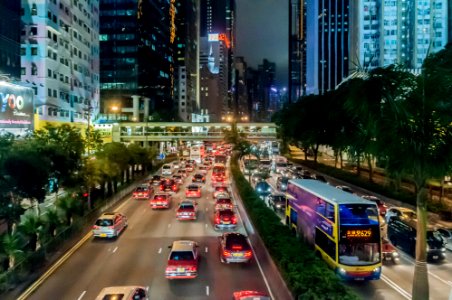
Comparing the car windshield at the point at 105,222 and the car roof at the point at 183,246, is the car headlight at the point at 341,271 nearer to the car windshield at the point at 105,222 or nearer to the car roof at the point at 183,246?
the car roof at the point at 183,246

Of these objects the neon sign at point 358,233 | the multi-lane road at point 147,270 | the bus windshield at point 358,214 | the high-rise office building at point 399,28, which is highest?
the high-rise office building at point 399,28

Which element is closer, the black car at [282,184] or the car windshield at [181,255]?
the car windshield at [181,255]

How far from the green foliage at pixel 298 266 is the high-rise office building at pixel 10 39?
37.8 meters

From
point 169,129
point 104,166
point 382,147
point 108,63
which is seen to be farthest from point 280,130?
point 382,147

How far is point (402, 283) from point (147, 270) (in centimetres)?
1155

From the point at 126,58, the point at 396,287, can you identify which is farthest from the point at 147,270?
the point at 126,58

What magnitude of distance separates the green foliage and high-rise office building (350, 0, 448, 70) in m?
109

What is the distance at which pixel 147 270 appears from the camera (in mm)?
20672

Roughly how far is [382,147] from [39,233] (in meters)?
18.3

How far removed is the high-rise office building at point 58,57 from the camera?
211 ft

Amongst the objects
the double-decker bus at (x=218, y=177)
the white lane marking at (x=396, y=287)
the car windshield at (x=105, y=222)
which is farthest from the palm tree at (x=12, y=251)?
the double-decker bus at (x=218, y=177)

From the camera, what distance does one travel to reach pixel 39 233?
76.6 feet

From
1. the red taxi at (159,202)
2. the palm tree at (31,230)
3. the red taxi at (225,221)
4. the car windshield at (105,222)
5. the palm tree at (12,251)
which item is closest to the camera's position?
the palm tree at (12,251)

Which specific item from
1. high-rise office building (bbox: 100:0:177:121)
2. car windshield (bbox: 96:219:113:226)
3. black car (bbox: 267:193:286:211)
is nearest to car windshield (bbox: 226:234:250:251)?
car windshield (bbox: 96:219:113:226)
